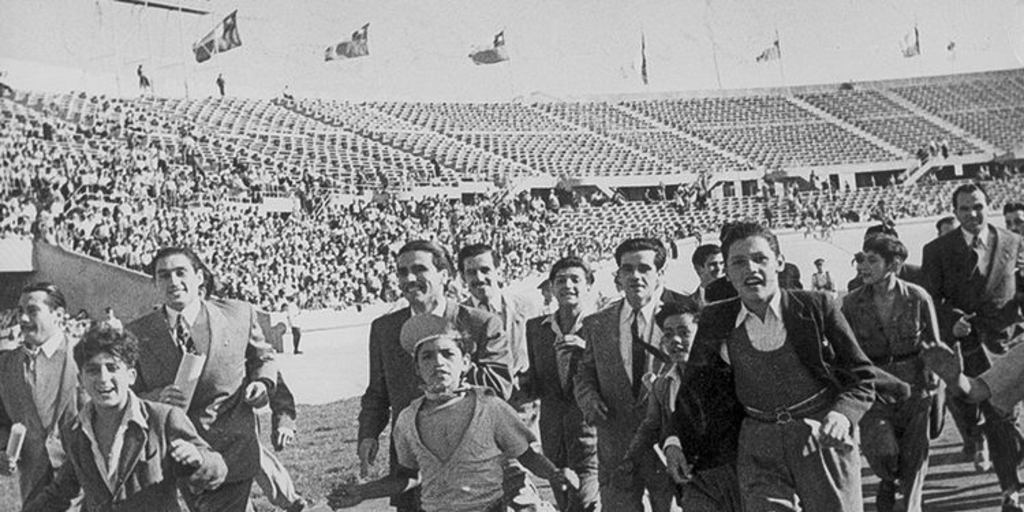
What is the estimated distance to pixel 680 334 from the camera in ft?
11.8

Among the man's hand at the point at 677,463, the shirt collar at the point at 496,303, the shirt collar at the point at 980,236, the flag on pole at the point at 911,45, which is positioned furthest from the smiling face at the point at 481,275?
the flag on pole at the point at 911,45

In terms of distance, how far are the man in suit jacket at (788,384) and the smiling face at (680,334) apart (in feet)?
0.98

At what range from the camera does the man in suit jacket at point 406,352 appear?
3.95m

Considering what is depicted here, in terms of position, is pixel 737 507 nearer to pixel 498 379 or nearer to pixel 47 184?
pixel 498 379

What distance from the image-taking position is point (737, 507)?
3.40m

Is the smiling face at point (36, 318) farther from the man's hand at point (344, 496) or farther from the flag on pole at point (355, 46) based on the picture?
the flag on pole at point (355, 46)

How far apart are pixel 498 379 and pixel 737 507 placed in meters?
1.02

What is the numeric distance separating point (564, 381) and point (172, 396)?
1486 millimetres

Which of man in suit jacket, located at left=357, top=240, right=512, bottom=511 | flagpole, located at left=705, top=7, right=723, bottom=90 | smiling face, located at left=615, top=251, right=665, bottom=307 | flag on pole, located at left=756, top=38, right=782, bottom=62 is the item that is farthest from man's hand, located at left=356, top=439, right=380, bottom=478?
flag on pole, located at left=756, top=38, right=782, bottom=62

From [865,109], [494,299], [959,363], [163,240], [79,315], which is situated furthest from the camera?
[865,109]

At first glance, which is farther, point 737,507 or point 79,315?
point 79,315

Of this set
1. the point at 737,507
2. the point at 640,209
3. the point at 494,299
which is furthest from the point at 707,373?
the point at 640,209

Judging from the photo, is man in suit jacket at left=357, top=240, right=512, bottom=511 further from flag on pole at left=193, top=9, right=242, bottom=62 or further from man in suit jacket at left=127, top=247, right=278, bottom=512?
flag on pole at left=193, top=9, right=242, bottom=62

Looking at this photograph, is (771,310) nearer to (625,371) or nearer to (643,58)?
(625,371)
